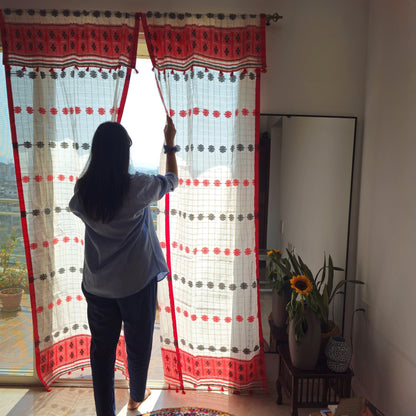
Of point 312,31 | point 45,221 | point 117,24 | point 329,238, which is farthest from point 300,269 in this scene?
point 117,24

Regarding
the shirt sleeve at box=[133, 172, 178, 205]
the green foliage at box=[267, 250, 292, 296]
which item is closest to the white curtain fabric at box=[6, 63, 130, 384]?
the shirt sleeve at box=[133, 172, 178, 205]

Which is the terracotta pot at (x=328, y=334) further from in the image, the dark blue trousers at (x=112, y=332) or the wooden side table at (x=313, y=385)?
the dark blue trousers at (x=112, y=332)

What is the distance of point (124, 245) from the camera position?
1.71 meters

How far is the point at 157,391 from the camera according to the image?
2.24m

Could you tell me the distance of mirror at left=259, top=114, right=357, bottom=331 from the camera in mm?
2117

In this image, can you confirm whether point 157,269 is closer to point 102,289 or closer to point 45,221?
point 102,289

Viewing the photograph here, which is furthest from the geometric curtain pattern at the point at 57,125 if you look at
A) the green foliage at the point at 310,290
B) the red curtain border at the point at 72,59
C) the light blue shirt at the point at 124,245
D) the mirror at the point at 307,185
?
the green foliage at the point at 310,290

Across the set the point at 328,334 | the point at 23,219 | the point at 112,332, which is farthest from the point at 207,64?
the point at 328,334

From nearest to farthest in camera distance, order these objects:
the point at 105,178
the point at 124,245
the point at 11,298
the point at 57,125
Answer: the point at 105,178 → the point at 124,245 → the point at 57,125 → the point at 11,298

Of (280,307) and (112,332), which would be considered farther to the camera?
(280,307)

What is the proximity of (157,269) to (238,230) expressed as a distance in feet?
1.68

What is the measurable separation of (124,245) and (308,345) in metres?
1.00

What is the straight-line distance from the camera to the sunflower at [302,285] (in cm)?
183

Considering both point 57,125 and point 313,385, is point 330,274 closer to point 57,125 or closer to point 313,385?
point 313,385
